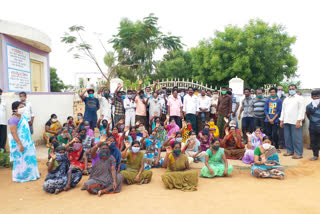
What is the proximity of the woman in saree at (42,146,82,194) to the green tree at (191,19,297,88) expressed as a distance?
592 inches

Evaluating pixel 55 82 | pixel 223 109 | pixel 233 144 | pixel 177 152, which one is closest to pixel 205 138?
pixel 233 144

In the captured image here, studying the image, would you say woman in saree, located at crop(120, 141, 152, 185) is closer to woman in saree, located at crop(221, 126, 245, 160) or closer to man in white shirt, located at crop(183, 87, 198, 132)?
woman in saree, located at crop(221, 126, 245, 160)

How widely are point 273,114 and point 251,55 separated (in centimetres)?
1140

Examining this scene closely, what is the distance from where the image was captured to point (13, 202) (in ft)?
13.2

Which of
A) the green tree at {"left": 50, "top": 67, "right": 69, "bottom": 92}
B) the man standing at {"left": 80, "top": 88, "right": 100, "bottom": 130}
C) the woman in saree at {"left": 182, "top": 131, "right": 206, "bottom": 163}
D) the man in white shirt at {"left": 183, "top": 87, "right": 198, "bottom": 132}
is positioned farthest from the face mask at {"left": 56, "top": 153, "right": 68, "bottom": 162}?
the green tree at {"left": 50, "top": 67, "right": 69, "bottom": 92}

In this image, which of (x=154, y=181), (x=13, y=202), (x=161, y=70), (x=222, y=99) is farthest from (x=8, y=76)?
(x=161, y=70)

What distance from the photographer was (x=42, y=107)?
28.3 feet

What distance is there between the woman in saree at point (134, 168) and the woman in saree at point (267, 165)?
7.34ft

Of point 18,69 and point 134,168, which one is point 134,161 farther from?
point 18,69

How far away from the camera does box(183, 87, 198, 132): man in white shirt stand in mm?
8242

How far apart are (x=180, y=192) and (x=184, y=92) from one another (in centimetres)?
535

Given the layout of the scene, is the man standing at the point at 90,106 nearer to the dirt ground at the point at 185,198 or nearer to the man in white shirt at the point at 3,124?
the man in white shirt at the point at 3,124

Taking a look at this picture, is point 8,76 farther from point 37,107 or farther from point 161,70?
point 161,70

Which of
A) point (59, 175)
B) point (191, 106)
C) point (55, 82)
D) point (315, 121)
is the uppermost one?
point (55, 82)
